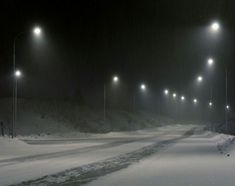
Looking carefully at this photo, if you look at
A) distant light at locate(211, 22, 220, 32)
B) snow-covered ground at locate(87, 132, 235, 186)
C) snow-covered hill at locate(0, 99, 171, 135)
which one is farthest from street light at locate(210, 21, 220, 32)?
snow-covered hill at locate(0, 99, 171, 135)

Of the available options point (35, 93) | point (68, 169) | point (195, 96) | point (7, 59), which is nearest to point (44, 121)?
point (7, 59)

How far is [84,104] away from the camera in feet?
352

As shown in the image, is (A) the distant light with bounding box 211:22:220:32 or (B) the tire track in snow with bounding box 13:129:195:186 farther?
(A) the distant light with bounding box 211:22:220:32

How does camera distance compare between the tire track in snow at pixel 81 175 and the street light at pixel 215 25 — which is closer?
the tire track in snow at pixel 81 175

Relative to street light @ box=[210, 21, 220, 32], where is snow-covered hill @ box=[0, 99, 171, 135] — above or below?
below

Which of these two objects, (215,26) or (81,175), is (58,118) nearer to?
(215,26)

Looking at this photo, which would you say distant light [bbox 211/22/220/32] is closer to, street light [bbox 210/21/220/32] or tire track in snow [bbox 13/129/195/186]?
street light [bbox 210/21/220/32]

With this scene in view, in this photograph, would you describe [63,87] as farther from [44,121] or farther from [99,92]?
[44,121]

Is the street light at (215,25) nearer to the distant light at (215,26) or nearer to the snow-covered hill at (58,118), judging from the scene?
the distant light at (215,26)

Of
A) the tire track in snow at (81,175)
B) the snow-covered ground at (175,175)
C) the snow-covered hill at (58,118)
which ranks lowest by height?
the tire track in snow at (81,175)

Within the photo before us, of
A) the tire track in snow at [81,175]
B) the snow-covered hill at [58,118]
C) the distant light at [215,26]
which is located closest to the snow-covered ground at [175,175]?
the tire track in snow at [81,175]

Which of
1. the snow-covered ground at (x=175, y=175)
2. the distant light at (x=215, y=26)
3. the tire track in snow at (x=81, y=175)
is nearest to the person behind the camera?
the snow-covered ground at (x=175, y=175)

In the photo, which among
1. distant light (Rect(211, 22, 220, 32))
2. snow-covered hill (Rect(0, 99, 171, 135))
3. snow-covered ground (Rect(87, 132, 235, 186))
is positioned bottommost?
snow-covered ground (Rect(87, 132, 235, 186))

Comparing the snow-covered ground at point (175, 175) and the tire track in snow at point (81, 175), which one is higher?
the snow-covered ground at point (175, 175)
